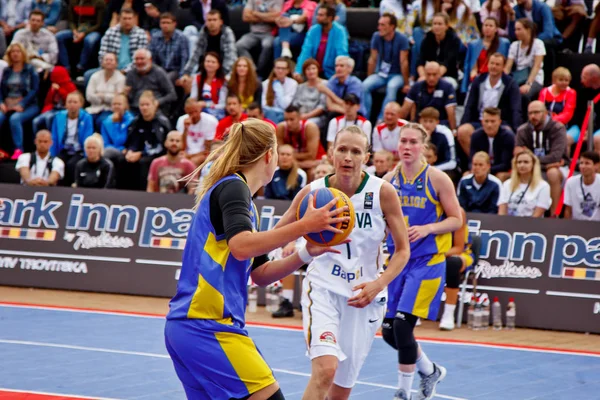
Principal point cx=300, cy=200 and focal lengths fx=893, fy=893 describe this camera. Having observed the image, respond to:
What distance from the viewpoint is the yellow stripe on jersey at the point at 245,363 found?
13.1 ft

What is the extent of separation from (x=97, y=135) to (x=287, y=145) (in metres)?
3.33

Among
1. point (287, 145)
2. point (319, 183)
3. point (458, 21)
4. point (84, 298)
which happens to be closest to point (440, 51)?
point (458, 21)

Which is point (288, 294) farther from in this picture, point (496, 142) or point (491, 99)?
point (491, 99)

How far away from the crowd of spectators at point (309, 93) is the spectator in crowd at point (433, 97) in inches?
0.9

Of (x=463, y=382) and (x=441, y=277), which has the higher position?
(x=441, y=277)

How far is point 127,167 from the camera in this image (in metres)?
14.7

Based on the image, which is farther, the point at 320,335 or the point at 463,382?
the point at 463,382

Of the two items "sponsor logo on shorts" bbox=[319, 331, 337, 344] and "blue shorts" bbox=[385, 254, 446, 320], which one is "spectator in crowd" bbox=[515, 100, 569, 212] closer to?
"blue shorts" bbox=[385, 254, 446, 320]

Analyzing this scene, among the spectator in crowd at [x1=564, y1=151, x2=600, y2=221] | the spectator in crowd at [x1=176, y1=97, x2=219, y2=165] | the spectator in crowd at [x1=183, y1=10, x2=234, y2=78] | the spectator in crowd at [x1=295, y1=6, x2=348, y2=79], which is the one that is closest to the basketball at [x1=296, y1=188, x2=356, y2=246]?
the spectator in crowd at [x1=564, y1=151, x2=600, y2=221]

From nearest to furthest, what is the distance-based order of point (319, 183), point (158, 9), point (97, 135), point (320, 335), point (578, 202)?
1. point (320, 335)
2. point (319, 183)
3. point (578, 202)
4. point (97, 135)
5. point (158, 9)

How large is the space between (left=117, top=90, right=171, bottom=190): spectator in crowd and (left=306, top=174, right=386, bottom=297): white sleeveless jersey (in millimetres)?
9099

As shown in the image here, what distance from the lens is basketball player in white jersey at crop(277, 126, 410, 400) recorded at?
5789mm

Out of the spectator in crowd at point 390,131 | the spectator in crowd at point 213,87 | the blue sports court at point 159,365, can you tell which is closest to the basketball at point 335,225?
the blue sports court at point 159,365

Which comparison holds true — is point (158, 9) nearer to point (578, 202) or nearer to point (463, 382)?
point (578, 202)
